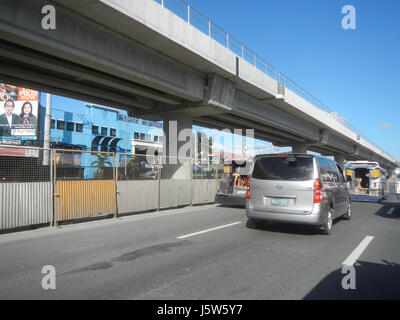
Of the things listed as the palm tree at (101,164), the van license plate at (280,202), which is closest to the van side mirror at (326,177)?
the van license plate at (280,202)

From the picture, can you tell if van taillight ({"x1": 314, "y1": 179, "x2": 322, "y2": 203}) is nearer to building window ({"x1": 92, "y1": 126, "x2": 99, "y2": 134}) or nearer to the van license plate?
the van license plate

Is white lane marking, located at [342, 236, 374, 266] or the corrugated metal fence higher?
the corrugated metal fence

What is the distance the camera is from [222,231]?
7.82 meters

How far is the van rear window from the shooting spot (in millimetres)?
7094

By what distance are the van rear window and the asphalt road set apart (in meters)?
1.43

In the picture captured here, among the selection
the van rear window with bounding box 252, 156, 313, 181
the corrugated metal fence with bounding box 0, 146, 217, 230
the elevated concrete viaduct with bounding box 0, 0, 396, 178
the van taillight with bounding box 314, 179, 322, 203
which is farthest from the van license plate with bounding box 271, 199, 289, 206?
the elevated concrete viaduct with bounding box 0, 0, 396, 178

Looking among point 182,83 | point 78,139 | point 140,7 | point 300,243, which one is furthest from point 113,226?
point 78,139

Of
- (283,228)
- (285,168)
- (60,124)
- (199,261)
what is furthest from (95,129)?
(199,261)

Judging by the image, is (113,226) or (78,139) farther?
(78,139)

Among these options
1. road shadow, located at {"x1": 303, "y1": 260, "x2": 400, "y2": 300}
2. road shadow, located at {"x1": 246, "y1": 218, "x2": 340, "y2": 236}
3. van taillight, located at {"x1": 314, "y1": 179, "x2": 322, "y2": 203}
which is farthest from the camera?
road shadow, located at {"x1": 246, "y1": 218, "x2": 340, "y2": 236}

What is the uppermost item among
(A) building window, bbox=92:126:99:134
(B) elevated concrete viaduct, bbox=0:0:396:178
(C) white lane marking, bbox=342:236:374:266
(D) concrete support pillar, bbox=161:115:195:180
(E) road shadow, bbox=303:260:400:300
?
(A) building window, bbox=92:126:99:134

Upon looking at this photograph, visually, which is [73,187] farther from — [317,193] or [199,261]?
[317,193]

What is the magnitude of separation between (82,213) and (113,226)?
1208 mm
